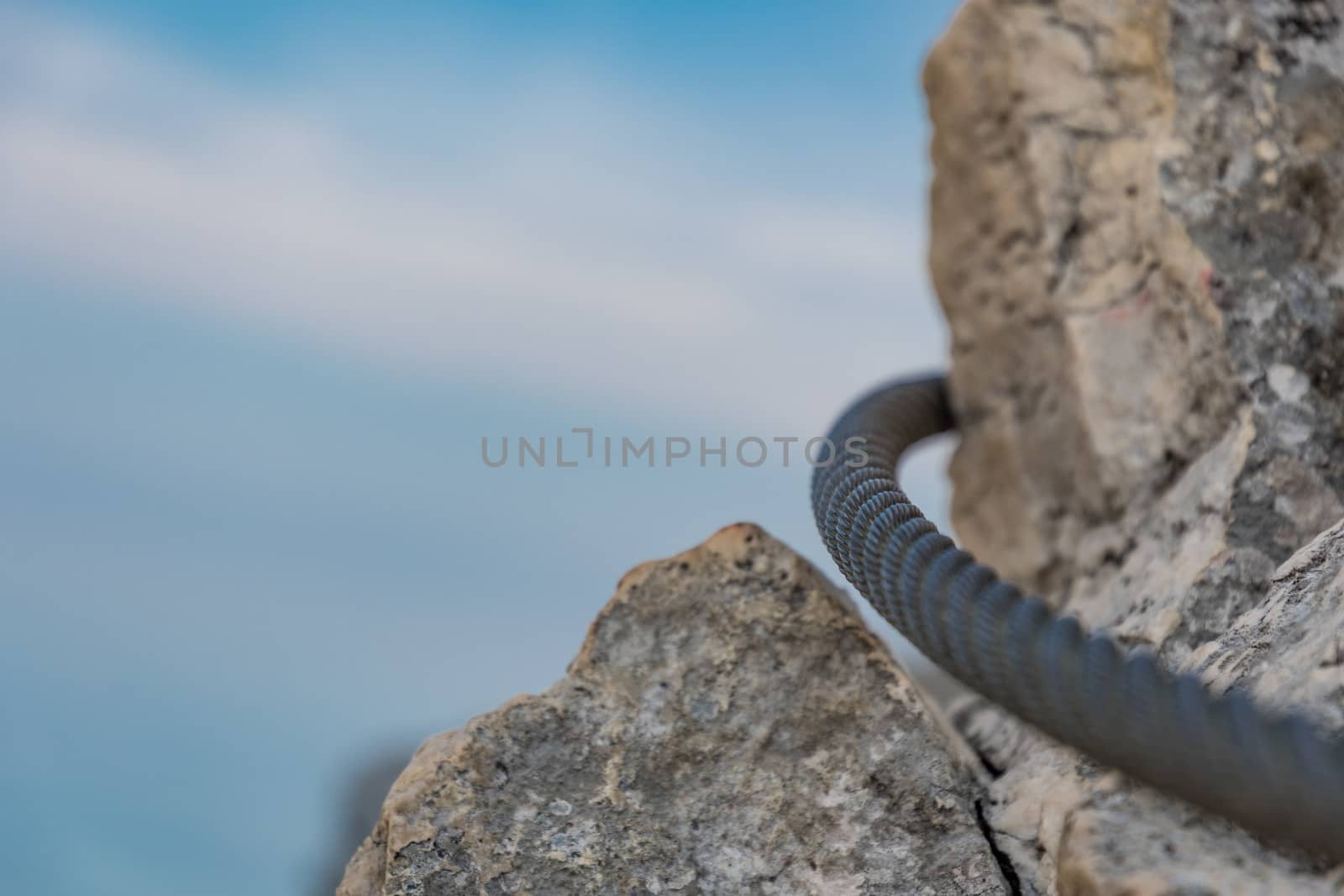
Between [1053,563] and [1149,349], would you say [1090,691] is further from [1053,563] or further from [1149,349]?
[1053,563]

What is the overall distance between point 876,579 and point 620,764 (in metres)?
0.45

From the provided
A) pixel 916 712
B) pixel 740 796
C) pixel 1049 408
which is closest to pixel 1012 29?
pixel 1049 408

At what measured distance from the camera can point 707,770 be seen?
5.43 feet

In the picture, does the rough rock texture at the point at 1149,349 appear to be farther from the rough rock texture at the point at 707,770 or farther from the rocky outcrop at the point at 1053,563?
the rough rock texture at the point at 707,770

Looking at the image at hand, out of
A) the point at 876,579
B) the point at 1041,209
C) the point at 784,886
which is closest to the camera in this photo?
the point at 784,886

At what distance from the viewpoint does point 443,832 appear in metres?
1.57

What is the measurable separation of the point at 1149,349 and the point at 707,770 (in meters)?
1.31

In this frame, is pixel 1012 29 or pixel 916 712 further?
pixel 1012 29

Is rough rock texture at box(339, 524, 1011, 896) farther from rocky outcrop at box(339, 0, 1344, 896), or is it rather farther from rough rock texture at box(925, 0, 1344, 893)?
rough rock texture at box(925, 0, 1344, 893)

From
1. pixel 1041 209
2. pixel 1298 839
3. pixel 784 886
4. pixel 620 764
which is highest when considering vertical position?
pixel 1041 209

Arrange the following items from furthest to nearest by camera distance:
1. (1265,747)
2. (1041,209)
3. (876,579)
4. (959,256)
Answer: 1. (959,256)
2. (1041,209)
3. (876,579)
4. (1265,747)

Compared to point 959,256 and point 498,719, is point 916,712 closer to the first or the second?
point 498,719

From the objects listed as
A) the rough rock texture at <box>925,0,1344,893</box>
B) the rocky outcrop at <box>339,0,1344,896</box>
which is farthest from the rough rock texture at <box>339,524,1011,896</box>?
the rough rock texture at <box>925,0,1344,893</box>

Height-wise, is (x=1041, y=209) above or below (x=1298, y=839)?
above
